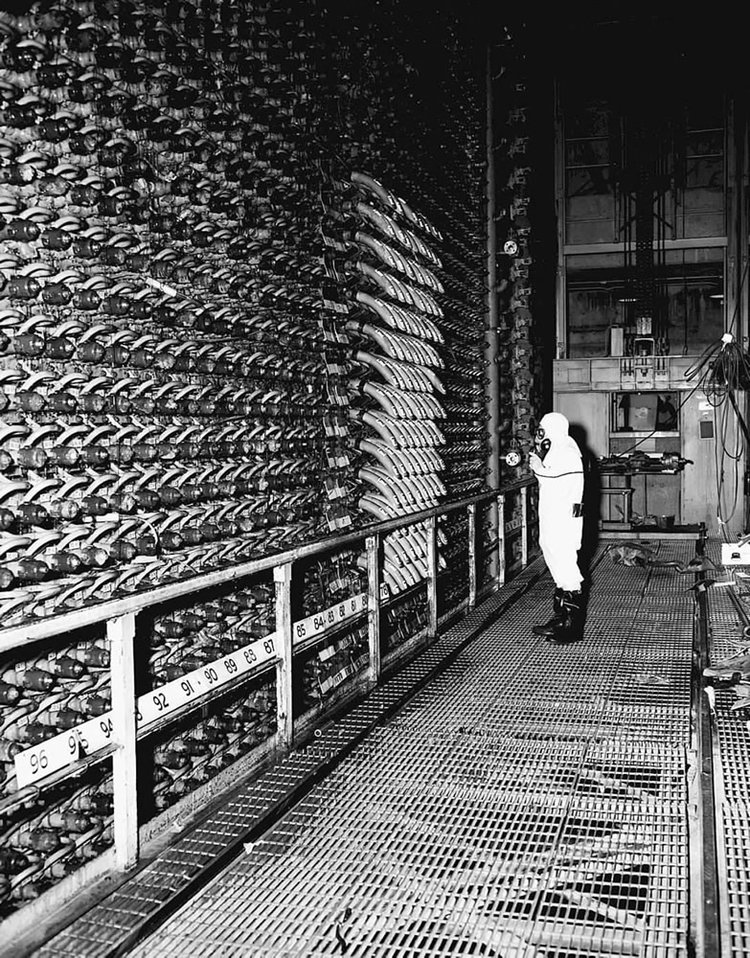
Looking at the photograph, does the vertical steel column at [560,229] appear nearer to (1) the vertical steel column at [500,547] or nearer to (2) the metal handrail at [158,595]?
(1) the vertical steel column at [500,547]

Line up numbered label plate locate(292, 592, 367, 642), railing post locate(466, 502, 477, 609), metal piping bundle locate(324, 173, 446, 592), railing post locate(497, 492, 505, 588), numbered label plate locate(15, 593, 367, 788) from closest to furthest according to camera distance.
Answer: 1. numbered label plate locate(15, 593, 367, 788)
2. numbered label plate locate(292, 592, 367, 642)
3. metal piping bundle locate(324, 173, 446, 592)
4. railing post locate(466, 502, 477, 609)
5. railing post locate(497, 492, 505, 588)

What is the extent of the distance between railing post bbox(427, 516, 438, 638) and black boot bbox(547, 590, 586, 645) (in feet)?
2.67

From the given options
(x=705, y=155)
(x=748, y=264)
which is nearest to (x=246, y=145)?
(x=748, y=264)

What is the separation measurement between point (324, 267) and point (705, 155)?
1289 cm

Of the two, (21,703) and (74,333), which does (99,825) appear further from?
(74,333)

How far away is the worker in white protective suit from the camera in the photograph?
601 cm

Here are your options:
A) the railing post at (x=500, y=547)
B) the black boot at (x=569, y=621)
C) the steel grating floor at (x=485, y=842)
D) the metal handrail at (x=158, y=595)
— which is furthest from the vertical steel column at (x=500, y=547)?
the metal handrail at (x=158, y=595)

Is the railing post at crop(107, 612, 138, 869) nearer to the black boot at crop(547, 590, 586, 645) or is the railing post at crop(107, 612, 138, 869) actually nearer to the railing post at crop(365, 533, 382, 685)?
the railing post at crop(365, 533, 382, 685)

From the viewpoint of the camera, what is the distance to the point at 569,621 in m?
5.94

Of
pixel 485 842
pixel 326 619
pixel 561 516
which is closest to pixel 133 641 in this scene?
pixel 485 842

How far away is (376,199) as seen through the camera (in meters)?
5.84

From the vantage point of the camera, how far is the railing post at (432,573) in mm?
5751

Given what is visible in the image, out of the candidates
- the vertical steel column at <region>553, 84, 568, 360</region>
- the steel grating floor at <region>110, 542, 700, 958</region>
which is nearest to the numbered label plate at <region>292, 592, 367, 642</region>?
the steel grating floor at <region>110, 542, 700, 958</region>

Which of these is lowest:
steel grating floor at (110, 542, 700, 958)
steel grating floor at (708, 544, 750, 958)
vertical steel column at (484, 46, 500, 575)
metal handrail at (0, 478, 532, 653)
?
steel grating floor at (708, 544, 750, 958)
